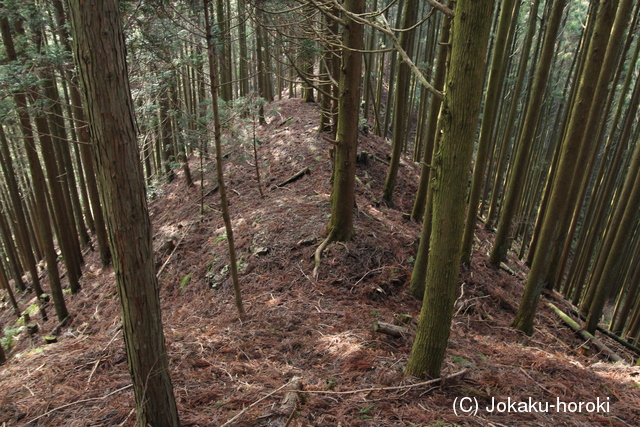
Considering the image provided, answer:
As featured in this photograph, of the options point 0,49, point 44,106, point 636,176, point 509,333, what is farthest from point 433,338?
point 0,49

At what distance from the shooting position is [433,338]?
2.98 m

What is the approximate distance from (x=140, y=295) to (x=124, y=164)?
82 centimetres

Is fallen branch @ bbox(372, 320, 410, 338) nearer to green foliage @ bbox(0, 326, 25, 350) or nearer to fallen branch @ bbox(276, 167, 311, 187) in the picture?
fallen branch @ bbox(276, 167, 311, 187)

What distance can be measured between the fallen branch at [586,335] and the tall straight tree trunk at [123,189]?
672 cm

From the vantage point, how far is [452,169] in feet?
8.64

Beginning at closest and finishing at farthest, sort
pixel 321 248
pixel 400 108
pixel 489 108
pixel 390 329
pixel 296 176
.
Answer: pixel 390 329 < pixel 321 248 < pixel 489 108 < pixel 400 108 < pixel 296 176

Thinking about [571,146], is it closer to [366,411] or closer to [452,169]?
[452,169]

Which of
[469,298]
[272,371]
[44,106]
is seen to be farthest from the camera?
[44,106]

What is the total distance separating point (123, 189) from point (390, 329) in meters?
3.27

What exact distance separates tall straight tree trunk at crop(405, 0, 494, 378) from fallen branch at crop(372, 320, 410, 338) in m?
1.08

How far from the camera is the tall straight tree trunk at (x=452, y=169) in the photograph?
2430mm

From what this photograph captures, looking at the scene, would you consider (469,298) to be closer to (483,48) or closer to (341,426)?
(341,426)

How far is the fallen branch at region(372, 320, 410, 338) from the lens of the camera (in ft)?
13.8

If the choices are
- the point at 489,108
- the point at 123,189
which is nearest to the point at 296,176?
the point at 489,108
